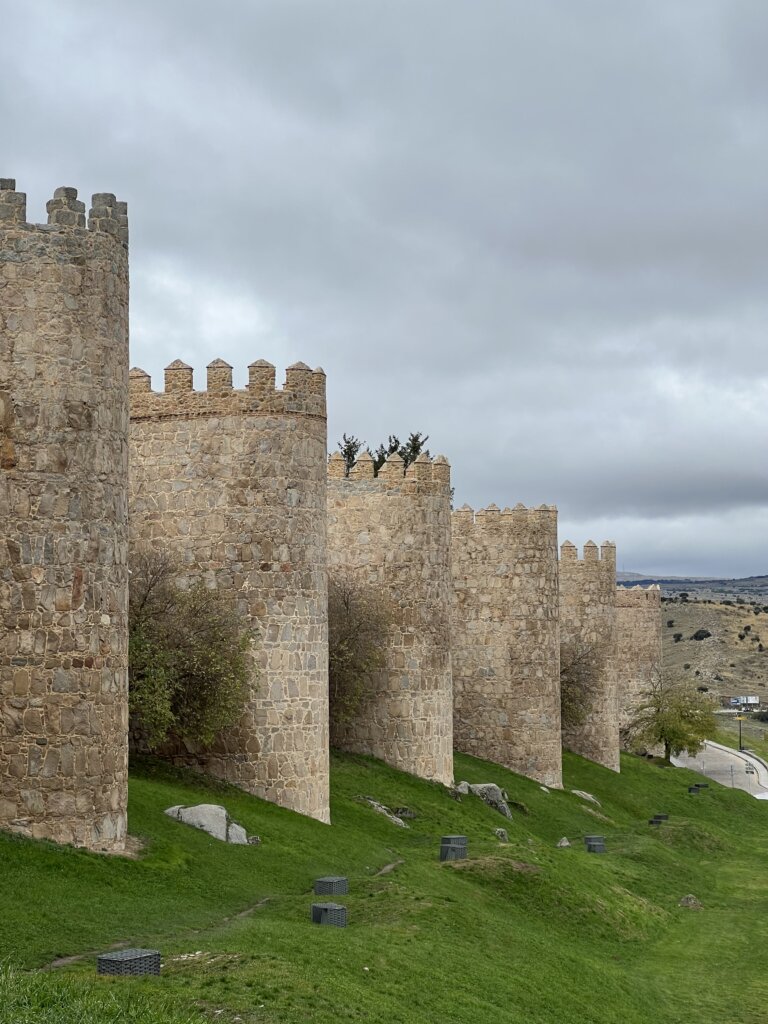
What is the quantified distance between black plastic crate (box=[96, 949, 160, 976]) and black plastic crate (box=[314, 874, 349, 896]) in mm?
6319

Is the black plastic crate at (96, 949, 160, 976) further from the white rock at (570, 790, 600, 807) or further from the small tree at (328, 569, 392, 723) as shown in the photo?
the white rock at (570, 790, 600, 807)

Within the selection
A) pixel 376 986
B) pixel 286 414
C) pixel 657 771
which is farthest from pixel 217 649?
pixel 657 771

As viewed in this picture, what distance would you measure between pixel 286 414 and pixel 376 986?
548 inches

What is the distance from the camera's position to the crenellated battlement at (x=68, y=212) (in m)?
19.5

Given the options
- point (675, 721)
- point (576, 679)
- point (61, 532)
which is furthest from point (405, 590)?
point (675, 721)

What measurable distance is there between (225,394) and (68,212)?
8.44m

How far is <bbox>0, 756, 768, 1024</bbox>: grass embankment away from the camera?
14.7 m

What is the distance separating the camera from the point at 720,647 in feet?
394

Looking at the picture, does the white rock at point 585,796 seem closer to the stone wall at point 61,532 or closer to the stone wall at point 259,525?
the stone wall at point 259,525

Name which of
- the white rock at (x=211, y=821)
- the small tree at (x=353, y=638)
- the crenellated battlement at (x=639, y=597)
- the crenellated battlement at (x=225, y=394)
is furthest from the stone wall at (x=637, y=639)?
the white rock at (x=211, y=821)

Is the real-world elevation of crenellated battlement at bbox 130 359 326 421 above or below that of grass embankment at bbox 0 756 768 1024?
above

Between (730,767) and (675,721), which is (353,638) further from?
(730,767)

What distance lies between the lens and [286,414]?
91.1ft

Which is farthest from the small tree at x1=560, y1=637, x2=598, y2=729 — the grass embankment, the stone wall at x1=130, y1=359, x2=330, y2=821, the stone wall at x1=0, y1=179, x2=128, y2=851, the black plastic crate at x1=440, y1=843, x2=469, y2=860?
the stone wall at x1=0, y1=179, x2=128, y2=851
